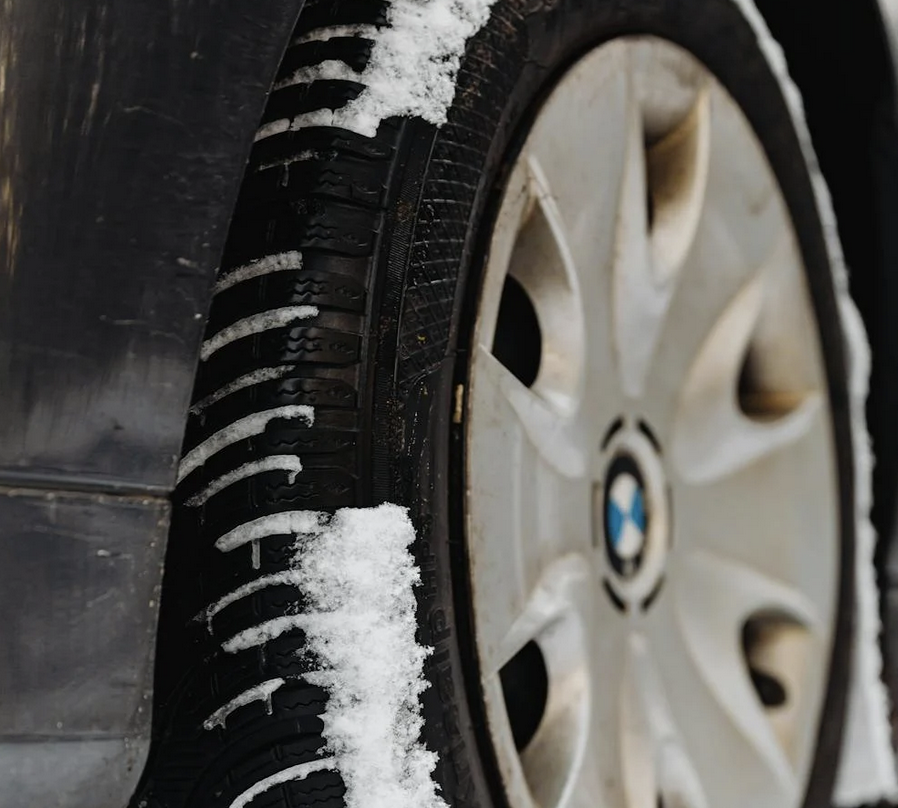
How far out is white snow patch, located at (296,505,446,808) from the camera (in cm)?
79

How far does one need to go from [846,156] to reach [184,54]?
4.40 ft

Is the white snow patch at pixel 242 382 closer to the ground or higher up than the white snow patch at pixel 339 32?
closer to the ground

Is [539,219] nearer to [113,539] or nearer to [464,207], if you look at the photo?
[464,207]

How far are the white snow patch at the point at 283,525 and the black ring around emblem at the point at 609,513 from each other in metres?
0.42

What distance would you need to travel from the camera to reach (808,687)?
1.51 meters

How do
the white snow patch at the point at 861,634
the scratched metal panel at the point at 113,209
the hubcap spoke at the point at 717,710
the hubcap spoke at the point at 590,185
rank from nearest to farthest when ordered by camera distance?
the scratched metal panel at the point at 113,209 < the hubcap spoke at the point at 590,185 < the hubcap spoke at the point at 717,710 < the white snow patch at the point at 861,634

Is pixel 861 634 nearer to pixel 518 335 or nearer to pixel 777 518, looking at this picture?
pixel 777 518

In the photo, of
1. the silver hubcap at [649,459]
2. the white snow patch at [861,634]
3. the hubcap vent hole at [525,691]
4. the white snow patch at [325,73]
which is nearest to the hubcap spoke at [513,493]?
the silver hubcap at [649,459]

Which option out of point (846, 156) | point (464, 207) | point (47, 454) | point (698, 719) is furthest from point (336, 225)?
point (846, 156)

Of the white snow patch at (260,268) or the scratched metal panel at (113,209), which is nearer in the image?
the scratched metal panel at (113,209)

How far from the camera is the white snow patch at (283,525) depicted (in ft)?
2.60

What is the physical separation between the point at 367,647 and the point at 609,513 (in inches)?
16.8

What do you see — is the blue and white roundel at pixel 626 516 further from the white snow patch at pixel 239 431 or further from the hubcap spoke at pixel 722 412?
the white snow patch at pixel 239 431

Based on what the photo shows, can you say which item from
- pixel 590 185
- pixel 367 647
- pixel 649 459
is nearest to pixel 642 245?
pixel 590 185
